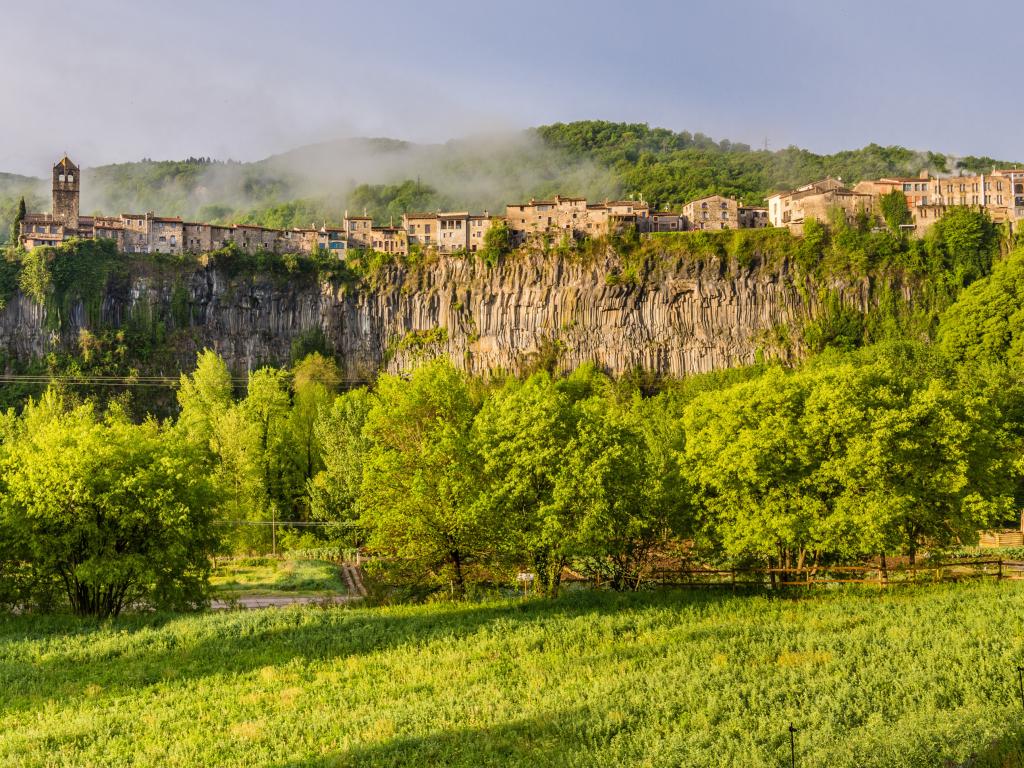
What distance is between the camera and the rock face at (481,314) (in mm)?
107562

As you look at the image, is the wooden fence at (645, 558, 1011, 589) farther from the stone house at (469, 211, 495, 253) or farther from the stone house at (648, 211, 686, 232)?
the stone house at (648, 211, 686, 232)

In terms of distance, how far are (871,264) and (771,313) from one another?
1387 centimetres

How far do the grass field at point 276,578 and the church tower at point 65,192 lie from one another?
86.3 m

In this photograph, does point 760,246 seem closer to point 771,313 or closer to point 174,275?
point 771,313

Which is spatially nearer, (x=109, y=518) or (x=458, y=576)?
(x=109, y=518)

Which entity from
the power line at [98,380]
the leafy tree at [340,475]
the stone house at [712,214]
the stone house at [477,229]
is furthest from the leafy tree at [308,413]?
the stone house at [712,214]

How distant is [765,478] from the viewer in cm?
3253

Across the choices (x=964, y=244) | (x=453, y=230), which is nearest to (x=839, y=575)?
(x=964, y=244)

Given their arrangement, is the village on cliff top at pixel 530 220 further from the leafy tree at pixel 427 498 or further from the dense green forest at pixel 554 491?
the leafy tree at pixel 427 498

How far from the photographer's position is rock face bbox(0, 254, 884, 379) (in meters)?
108

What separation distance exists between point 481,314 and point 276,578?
231 ft

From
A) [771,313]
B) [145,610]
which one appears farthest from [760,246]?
[145,610]

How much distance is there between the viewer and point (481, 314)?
114 meters

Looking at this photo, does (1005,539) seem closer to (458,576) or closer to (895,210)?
(458,576)
